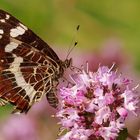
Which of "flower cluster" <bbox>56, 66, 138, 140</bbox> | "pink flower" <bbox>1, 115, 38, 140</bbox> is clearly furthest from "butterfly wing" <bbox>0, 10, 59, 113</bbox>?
"pink flower" <bbox>1, 115, 38, 140</bbox>

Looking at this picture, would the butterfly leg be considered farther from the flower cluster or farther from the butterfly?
the flower cluster

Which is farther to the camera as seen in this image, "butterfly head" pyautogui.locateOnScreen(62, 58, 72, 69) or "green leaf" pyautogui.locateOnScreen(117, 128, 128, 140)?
"butterfly head" pyautogui.locateOnScreen(62, 58, 72, 69)

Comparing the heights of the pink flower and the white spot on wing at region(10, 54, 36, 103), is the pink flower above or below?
below

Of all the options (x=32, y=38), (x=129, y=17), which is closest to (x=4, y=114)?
(x=129, y=17)

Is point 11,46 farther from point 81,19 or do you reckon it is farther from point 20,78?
point 81,19

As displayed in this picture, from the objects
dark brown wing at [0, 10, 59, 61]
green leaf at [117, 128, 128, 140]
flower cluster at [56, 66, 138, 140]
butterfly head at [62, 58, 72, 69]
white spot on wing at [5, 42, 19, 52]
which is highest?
dark brown wing at [0, 10, 59, 61]

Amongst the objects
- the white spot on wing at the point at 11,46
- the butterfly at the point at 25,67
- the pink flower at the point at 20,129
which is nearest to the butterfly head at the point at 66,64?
the butterfly at the point at 25,67

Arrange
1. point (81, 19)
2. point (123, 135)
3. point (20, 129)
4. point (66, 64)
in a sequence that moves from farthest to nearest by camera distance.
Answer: point (81, 19)
point (20, 129)
point (66, 64)
point (123, 135)

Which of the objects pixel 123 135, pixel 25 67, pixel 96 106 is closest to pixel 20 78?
pixel 25 67
